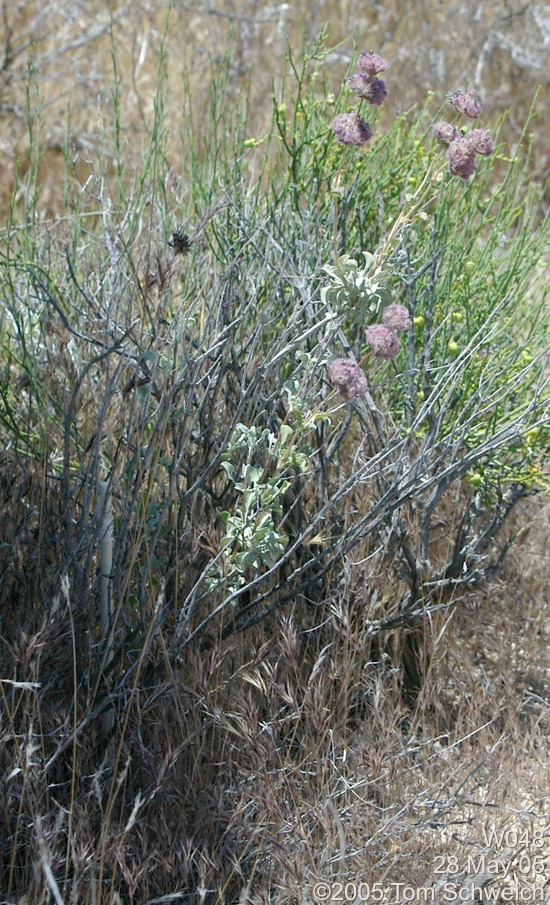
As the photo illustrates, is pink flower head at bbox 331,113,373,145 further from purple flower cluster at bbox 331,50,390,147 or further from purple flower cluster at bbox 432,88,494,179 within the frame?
purple flower cluster at bbox 432,88,494,179

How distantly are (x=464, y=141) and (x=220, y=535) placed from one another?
94 centimetres

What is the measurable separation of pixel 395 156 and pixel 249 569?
58.4 inches

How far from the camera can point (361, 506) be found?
7.64ft

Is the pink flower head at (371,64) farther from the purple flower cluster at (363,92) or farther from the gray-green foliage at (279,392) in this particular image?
the gray-green foliage at (279,392)

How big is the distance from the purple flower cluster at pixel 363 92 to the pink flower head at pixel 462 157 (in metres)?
0.19

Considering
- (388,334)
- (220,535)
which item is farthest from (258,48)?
(388,334)

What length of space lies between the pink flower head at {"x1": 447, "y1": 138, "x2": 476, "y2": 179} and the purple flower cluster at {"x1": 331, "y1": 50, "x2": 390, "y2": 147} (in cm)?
19

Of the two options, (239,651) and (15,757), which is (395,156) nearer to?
(239,651)

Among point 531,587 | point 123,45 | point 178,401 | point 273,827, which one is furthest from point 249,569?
point 123,45

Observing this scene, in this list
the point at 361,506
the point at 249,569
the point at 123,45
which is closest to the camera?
the point at 249,569

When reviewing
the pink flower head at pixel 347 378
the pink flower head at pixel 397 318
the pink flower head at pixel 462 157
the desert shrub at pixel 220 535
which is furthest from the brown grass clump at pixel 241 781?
the pink flower head at pixel 462 157

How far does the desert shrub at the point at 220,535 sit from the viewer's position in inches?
68.7

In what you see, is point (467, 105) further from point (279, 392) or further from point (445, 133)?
point (279, 392)

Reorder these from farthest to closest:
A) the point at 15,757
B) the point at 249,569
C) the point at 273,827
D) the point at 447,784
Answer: the point at 249,569 < the point at 447,784 < the point at 273,827 < the point at 15,757
